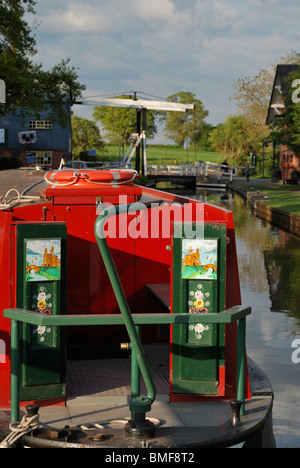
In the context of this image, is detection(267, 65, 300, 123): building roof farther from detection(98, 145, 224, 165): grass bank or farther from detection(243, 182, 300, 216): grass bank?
detection(98, 145, 224, 165): grass bank

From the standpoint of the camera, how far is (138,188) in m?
7.92

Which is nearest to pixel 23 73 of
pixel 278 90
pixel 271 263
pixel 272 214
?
pixel 272 214

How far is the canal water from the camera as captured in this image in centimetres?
870

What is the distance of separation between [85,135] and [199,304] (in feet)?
308

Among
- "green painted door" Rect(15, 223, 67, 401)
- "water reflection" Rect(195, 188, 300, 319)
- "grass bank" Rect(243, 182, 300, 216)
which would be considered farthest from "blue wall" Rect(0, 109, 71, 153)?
"green painted door" Rect(15, 223, 67, 401)

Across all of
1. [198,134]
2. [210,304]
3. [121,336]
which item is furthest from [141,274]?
[198,134]

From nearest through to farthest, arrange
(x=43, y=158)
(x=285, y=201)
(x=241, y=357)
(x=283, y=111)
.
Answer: (x=241, y=357) → (x=285, y=201) → (x=43, y=158) → (x=283, y=111)

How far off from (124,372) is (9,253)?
6.15 feet

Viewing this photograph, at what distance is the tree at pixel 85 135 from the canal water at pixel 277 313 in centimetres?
7064

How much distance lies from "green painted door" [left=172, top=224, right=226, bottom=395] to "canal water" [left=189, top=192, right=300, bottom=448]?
71.0 inches

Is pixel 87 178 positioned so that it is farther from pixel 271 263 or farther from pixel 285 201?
pixel 285 201

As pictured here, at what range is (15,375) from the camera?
572cm

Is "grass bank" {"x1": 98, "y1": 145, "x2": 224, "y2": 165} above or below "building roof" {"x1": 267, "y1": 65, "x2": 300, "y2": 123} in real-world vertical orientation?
below
